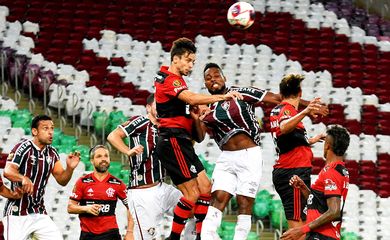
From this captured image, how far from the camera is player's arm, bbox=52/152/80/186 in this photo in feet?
38.6

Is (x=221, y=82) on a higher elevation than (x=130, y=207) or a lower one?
higher

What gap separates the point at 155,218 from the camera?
1248 centimetres

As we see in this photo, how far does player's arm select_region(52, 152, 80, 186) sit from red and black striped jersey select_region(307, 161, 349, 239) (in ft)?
9.68

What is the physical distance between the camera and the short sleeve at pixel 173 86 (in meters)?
10.9

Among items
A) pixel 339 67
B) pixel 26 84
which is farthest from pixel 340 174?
pixel 339 67

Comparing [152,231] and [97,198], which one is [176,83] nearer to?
[152,231]

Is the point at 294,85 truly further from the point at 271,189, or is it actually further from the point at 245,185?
the point at 271,189

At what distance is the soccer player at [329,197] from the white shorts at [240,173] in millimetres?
1421

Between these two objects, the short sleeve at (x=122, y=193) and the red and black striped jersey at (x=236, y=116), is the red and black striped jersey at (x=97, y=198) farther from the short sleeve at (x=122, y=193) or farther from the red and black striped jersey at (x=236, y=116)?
the red and black striped jersey at (x=236, y=116)

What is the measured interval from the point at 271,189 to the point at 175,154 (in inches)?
249

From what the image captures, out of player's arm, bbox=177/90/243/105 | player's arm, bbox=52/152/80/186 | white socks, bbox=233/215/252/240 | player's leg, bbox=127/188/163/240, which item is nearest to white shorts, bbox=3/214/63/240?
player's arm, bbox=52/152/80/186

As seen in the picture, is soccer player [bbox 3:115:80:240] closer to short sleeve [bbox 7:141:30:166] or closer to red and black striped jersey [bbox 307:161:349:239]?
short sleeve [bbox 7:141:30:166]

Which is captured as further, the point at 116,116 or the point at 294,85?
the point at 116,116

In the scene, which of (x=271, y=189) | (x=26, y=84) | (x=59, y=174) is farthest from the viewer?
(x=26, y=84)
